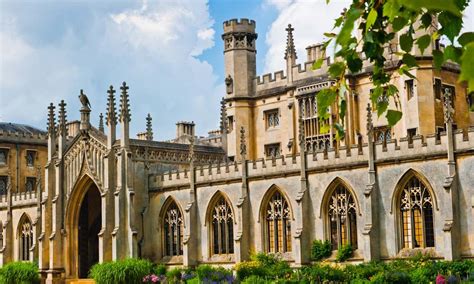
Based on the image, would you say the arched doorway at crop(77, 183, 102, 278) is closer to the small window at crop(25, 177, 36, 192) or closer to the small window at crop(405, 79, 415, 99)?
the small window at crop(25, 177, 36, 192)

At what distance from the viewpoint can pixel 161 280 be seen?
114 feet

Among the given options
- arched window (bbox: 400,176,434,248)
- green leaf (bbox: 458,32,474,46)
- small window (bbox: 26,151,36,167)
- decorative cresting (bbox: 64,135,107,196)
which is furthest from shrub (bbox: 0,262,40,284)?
green leaf (bbox: 458,32,474,46)

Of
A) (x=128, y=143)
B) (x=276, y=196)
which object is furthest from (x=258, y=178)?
(x=128, y=143)

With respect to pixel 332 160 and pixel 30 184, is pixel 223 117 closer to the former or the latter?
pixel 332 160

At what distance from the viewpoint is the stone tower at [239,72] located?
43625 mm

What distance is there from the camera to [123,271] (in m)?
34.9

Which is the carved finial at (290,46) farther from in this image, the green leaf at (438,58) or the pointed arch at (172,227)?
the green leaf at (438,58)

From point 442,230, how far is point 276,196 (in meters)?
8.69

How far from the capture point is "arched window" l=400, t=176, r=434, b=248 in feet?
94.3

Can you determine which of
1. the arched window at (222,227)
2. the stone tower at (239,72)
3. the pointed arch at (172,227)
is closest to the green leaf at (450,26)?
A: the arched window at (222,227)

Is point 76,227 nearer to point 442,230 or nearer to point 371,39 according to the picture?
point 442,230

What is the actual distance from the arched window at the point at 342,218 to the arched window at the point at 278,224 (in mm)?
2350

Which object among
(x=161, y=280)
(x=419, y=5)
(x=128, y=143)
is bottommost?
(x=161, y=280)

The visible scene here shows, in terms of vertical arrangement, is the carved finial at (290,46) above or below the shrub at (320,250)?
above
